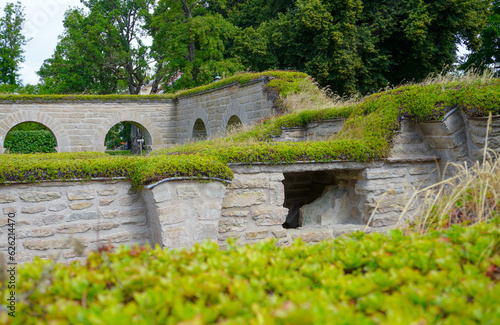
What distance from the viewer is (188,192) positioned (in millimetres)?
4320

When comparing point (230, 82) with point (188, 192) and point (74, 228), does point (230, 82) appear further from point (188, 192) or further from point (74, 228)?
point (74, 228)

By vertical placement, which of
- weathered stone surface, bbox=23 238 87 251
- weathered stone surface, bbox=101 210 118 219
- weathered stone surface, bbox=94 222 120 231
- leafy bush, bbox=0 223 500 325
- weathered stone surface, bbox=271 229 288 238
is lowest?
weathered stone surface, bbox=271 229 288 238

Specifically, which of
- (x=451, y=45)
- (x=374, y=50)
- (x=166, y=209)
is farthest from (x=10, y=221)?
(x=451, y=45)

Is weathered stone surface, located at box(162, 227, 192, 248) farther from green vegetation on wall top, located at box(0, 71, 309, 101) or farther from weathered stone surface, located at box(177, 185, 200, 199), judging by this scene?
green vegetation on wall top, located at box(0, 71, 309, 101)

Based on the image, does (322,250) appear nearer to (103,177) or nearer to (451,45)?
(103,177)

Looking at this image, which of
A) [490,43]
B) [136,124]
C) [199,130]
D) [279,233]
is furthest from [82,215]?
[490,43]

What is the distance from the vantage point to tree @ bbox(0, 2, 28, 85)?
1045 inches

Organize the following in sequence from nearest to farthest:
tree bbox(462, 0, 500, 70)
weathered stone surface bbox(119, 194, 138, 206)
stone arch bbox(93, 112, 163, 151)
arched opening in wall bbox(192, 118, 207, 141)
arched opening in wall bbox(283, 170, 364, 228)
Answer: weathered stone surface bbox(119, 194, 138, 206) → arched opening in wall bbox(283, 170, 364, 228) → arched opening in wall bbox(192, 118, 207, 141) → stone arch bbox(93, 112, 163, 151) → tree bbox(462, 0, 500, 70)

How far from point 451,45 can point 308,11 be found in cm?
632

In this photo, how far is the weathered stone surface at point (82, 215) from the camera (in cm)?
439

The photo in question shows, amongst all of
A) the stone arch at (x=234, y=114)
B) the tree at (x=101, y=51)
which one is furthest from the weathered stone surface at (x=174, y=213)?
the tree at (x=101, y=51)

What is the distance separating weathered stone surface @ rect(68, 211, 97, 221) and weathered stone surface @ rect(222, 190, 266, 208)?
1.47 metres

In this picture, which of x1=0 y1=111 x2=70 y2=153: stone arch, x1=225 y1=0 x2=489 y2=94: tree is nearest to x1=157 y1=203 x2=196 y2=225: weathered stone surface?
x1=225 y1=0 x2=489 y2=94: tree

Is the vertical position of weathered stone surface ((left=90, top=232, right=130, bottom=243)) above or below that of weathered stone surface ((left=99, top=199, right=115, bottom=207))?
below
